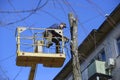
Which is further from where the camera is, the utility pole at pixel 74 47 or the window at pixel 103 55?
Result: the window at pixel 103 55

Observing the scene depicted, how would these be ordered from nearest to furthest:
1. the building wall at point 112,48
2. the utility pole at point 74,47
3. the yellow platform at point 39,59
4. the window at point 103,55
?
the utility pole at point 74,47
the yellow platform at point 39,59
the building wall at point 112,48
the window at point 103,55

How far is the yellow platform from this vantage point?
12.8m

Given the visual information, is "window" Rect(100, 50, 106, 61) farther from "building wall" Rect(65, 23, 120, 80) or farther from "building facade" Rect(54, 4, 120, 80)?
"building wall" Rect(65, 23, 120, 80)

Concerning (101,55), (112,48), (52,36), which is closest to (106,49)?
(112,48)

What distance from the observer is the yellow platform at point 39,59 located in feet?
42.0

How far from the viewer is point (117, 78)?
751 inches

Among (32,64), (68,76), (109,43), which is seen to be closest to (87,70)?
(109,43)

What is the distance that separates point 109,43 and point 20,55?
28.3ft

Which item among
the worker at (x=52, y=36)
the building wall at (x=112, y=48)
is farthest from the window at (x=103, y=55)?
the worker at (x=52, y=36)

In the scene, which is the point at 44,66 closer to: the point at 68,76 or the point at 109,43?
the point at 109,43

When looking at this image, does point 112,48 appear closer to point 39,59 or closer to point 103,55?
point 103,55

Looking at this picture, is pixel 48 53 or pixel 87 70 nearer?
pixel 48 53

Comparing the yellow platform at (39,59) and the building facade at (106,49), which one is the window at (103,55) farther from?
the yellow platform at (39,59)

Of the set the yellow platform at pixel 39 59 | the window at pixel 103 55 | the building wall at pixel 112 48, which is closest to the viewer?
the yellow platform at pixel 39 59
